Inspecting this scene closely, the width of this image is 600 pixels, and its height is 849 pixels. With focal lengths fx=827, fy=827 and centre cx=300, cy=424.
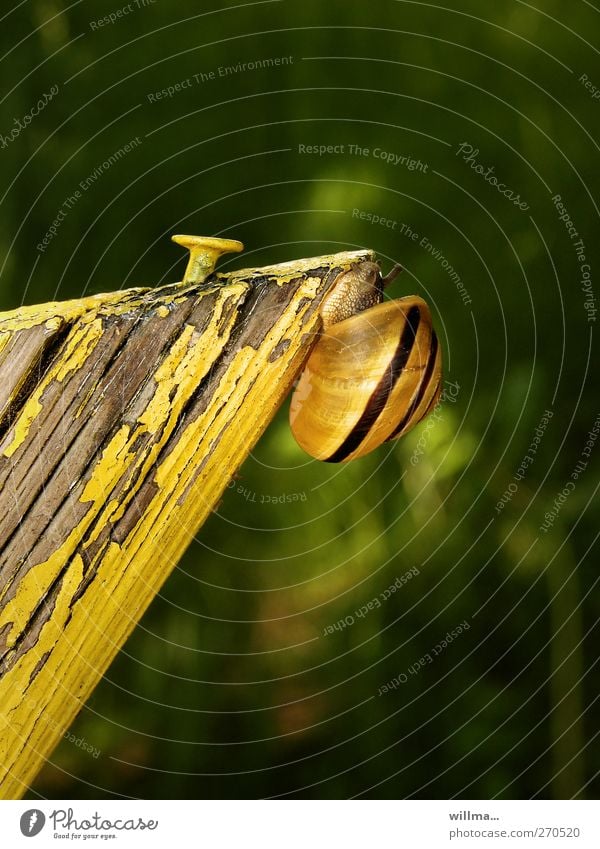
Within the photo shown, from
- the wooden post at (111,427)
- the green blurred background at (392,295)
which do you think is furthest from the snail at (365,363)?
the green blurred background at (392,295)

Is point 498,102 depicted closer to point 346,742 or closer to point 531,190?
point 531,190

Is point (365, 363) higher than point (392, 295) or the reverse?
the reverse

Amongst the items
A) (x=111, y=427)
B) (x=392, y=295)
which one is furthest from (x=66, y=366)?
(x=392, y=295)

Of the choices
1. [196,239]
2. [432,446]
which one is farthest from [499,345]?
[196,239]

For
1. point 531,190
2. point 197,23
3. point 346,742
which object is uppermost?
point 197,23

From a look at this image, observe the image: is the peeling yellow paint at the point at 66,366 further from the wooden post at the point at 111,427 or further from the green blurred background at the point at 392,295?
the green blurred background at the point at 392,295

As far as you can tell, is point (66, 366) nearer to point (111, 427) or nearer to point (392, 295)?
point (111, 427)

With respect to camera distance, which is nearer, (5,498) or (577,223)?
(5,498)

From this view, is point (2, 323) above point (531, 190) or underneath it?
underneath

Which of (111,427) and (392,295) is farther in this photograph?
(392,295)
